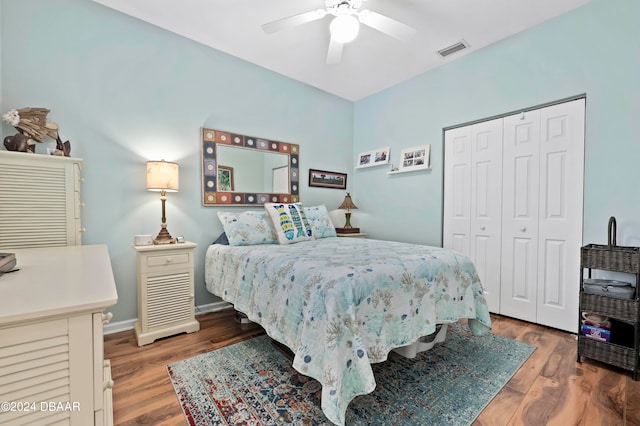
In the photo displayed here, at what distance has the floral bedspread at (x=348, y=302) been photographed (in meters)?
1.30

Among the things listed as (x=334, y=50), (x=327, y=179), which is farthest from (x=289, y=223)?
(x=334, y=50)

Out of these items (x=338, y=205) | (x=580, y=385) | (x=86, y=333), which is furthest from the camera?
(x=338, y=205)

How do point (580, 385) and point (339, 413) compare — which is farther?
point (580, 385)

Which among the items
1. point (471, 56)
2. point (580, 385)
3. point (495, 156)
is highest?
point (471, 56)

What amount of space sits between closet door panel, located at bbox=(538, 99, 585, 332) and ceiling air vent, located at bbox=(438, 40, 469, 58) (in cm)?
101

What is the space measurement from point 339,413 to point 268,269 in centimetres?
95

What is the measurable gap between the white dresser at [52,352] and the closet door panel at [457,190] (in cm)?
317

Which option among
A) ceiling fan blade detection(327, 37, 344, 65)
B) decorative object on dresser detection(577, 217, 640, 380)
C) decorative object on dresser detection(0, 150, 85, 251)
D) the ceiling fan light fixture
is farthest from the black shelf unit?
decorative object on dresser detection(0, 150, 85, 251)

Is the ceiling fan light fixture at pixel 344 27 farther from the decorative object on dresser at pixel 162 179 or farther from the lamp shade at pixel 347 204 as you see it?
the lamp shade at pixel 347 204

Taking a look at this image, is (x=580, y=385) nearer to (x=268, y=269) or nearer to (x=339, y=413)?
(x=339, y=413)

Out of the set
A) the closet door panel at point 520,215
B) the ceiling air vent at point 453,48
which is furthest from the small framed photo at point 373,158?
the closet door panel at point 520,215

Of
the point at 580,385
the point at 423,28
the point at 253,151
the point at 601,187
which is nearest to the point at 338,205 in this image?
the point at 253,151

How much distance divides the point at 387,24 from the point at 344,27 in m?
0.34

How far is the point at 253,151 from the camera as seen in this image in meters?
3.30
